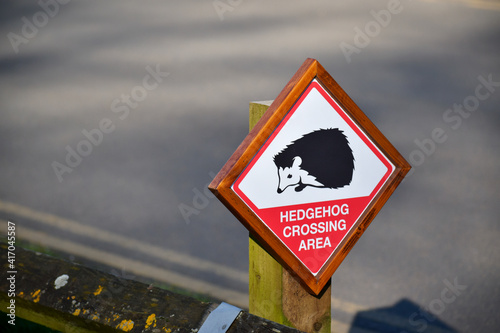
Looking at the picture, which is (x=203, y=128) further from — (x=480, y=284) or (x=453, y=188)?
(x=480, y=284)

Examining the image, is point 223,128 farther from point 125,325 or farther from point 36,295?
point 125,325

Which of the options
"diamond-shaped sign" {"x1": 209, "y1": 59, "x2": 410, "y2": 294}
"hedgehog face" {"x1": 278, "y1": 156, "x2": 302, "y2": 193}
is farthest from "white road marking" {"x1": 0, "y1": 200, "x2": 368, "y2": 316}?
"hedgehog face" {"x1": 278, "y1": 156, "x2": 302, "y2": 193}

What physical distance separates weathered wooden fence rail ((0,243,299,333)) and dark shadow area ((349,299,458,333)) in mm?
2427

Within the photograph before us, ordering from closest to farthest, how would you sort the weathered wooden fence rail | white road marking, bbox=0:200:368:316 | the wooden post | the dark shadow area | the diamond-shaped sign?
the weathered wooden fence rail
the diamond-shaped sign
the wooden post
the dark shadow area
white road marking, bbox=0:200:368:316

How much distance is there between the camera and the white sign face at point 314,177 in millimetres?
1856

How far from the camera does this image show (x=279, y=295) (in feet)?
6.63

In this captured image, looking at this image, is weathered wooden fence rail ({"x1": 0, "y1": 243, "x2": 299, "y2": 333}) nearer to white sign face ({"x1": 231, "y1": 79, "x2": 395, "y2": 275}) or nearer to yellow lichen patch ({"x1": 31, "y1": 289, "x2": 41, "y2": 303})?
yellow lichen patch ({"x1": 31, "y1": 289, "x2": 41, "y2": 303})

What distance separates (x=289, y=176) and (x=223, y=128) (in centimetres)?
Answer: 419

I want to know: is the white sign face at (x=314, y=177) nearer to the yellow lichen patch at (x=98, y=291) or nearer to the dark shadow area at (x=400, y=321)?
the yellow lichen patch at (x=98, y=291)

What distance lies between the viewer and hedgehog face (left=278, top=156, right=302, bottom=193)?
187 cm

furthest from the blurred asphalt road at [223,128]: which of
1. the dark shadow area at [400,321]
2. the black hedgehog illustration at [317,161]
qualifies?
the black hedgehog illustration at [317,161]

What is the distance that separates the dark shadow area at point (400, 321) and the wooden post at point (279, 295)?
1725mm

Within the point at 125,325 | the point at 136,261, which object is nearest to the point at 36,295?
the point at 125,325

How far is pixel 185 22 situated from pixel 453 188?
189 inches
